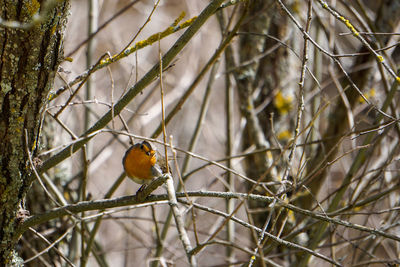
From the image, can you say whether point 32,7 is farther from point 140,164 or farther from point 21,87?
point 140,164

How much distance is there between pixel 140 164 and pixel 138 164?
0.01 m

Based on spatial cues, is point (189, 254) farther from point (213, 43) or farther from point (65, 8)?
point (213, 43)

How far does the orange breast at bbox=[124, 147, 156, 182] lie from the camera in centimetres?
274

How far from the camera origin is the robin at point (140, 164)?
2.74m

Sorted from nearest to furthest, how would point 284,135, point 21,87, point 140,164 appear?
point 21,87
point 140,164
point 284,135

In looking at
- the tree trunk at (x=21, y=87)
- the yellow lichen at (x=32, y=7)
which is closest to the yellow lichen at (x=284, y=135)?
the tree trunk at (x=21, y=87)

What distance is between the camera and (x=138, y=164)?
275cm

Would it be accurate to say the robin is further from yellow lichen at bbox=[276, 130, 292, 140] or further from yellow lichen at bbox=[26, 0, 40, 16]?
yellow lichen at bbox=[276, 130, 292, 140]

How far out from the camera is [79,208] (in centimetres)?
197

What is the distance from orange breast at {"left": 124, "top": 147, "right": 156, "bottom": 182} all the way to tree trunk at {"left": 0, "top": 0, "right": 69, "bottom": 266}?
784 mm

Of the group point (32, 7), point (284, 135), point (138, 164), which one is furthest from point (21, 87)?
point (284, 135)

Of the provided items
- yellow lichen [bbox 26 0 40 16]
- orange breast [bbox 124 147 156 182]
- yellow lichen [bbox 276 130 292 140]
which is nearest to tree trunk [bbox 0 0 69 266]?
yellow lichen [bbox 26 0 40 16]

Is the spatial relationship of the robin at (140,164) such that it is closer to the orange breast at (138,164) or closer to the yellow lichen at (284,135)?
the orange breast at (138,164)

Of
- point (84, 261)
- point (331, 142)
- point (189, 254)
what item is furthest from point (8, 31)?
point (331, 142)
